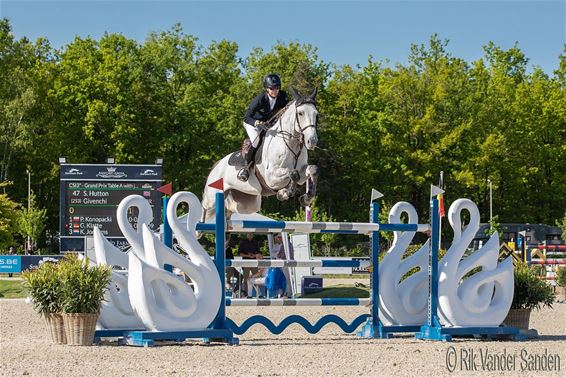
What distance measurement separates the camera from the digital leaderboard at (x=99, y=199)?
23562mm

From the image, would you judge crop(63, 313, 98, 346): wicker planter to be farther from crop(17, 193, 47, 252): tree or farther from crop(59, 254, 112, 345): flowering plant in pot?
crop(17, 193, 47, 252): tree

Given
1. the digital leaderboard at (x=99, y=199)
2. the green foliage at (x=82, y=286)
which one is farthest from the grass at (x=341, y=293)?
the green foliage at (x=82, y=286)

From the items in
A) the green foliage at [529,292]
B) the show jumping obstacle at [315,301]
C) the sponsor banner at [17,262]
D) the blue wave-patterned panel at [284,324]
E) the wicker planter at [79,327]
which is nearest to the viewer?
the wicker planter at [79,327]

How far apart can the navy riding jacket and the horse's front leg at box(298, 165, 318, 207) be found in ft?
4.08

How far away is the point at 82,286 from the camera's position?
10.8 meters

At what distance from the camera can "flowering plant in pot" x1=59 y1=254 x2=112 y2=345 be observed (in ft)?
35.2

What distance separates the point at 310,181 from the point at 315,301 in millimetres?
1504

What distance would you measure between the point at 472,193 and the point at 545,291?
37.7m

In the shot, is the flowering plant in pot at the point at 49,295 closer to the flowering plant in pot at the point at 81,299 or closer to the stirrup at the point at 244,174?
the flowering plant in pot at the point at 81,299

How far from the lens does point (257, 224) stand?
11.3 metres

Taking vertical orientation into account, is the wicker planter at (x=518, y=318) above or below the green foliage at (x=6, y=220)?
below

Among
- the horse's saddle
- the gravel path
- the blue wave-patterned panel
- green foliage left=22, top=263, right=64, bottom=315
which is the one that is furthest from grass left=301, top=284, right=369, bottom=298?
green foliage left=22, top=263, right=64, bottom=315

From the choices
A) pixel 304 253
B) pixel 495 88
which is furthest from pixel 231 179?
pixel 495 88

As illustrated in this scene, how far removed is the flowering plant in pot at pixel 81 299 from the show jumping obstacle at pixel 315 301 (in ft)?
1.78
